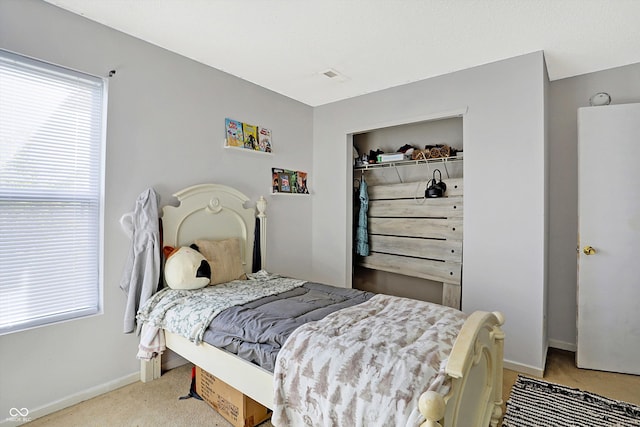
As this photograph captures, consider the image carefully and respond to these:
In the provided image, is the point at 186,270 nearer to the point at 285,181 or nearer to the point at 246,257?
the point at 246,257

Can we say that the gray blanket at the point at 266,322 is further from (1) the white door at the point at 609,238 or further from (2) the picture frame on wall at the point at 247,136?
(1) the white door at the point at 609,238

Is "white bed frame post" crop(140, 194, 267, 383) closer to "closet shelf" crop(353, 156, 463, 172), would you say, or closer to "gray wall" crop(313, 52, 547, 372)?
"closet shelf" crop(353, 156, 463, 172)

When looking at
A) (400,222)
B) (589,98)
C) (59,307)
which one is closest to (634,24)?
(589,98)

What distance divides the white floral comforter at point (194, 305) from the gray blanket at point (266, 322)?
68 mm

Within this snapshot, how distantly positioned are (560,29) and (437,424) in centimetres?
254

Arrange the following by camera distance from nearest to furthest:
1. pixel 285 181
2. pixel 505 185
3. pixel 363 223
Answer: pixel 505 185 < pixel 285 181 < pixel 363 223

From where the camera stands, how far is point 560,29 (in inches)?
87.0

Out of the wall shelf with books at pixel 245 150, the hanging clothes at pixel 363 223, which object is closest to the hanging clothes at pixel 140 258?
the wall shelf with books at pixel 245 150

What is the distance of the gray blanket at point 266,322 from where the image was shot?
1.60m

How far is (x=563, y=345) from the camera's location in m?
3.02

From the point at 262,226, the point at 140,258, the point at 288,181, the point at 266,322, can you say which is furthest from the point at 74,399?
the point at 288,181

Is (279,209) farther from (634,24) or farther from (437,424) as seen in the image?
(634,24)

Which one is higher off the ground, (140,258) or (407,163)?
(407,163)

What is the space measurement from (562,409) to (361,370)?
170cm
